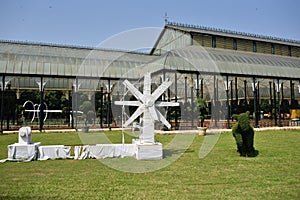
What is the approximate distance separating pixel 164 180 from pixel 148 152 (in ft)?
11.7

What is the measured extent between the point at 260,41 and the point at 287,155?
134 ft

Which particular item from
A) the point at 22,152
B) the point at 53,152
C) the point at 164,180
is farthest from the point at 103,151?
the point at 164,180

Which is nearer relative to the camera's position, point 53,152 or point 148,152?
point 148,152

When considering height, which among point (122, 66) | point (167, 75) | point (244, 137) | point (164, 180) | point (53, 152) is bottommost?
point (164, 180)

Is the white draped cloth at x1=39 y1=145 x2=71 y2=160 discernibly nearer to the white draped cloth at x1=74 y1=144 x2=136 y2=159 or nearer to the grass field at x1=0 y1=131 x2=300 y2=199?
the white draped cloth at x1=74 y1=144 x2=136 y2=159

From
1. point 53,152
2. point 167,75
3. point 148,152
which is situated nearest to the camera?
point 148,152

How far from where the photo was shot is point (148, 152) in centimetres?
1170

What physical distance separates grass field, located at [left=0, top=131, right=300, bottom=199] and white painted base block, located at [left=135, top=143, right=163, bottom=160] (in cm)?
93

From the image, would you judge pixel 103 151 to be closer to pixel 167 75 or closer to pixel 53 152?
pixel 53 152

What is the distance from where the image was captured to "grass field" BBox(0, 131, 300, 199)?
6.75 m

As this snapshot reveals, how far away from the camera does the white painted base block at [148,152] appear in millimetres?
11648

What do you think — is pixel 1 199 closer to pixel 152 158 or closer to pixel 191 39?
pixel 152 158

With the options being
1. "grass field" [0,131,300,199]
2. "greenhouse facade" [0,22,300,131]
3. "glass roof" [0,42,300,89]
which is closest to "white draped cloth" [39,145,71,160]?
"grass field" [0,131,300,199]

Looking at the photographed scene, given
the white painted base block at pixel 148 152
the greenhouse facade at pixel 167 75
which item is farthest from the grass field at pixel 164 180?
the greenhouse facade at pixel 167 75
